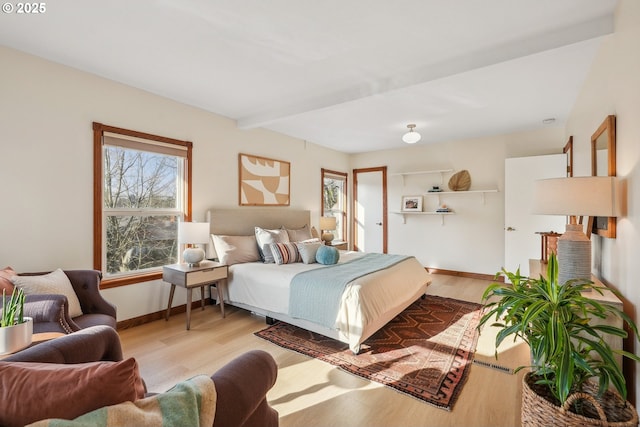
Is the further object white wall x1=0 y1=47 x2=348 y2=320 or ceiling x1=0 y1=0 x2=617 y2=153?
white wall x1=0 y1=47 x2=348 y2=320

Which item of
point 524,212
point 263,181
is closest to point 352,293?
point 263,181

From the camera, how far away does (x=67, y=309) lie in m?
1.92

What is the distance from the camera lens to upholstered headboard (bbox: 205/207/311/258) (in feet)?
12.7

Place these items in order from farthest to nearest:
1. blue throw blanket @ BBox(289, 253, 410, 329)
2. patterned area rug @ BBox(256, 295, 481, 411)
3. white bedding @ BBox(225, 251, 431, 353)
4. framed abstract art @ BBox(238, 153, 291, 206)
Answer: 1. framed abstract art @ BBox(238, 153, 291, 206)
2. blue throw blanket @ BBox(289, 253, 410, 329)
3. white bedding @ BBox(225, 251, 431, 353)
4. patterned area rug @ BBox(256, 295, 481, 411)

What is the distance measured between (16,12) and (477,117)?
15.2ft

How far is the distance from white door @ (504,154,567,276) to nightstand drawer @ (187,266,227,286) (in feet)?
13.6

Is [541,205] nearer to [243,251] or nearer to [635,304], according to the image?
[635,304]

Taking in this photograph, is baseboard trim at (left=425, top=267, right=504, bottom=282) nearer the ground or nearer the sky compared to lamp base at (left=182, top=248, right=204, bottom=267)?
nearer the ground

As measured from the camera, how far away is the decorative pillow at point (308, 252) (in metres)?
3.68

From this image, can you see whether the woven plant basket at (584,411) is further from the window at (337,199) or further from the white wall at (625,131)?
the window at (337,199)

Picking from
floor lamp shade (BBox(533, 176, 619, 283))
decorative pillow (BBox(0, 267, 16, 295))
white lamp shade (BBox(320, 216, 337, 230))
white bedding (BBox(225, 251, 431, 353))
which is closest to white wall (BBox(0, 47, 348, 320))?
decorative pillow (BBox(0, 267, 16, 295))

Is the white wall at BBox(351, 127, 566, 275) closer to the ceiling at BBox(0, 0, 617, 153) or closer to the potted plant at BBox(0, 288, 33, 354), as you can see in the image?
the ceiling at BBox(0, 0, 617, 153)

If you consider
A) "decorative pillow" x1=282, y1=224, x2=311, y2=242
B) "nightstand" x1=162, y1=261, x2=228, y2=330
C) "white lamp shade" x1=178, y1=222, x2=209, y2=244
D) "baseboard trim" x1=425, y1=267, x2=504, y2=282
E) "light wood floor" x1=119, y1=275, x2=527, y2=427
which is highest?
"white lamp shade" x1=178, y1=222, x2=209, y2=244

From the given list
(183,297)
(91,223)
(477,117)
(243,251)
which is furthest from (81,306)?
(477,117)
